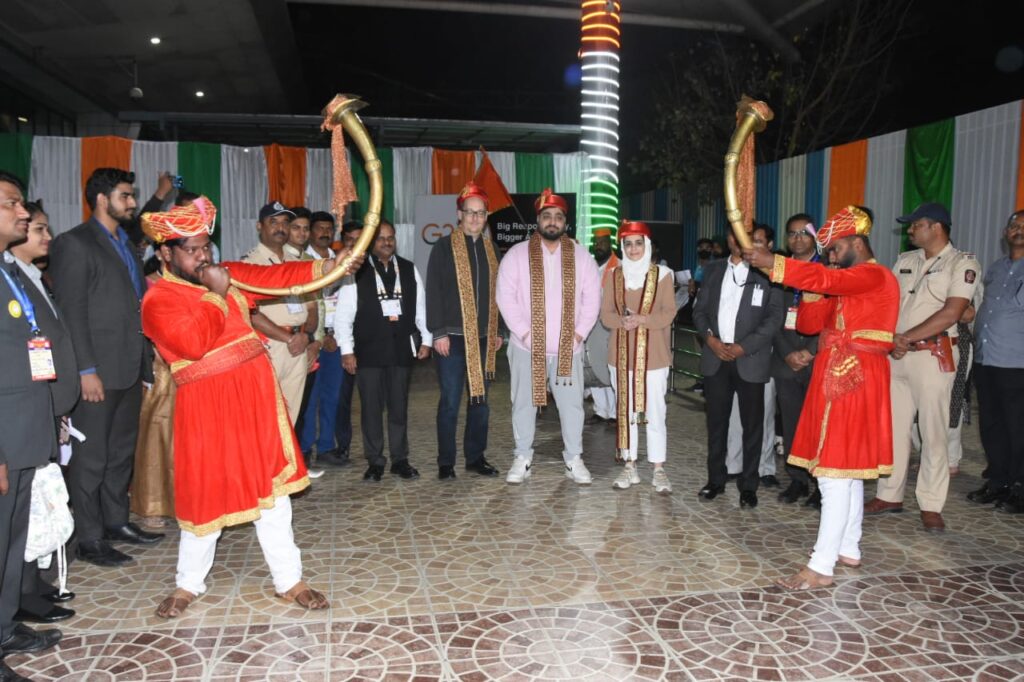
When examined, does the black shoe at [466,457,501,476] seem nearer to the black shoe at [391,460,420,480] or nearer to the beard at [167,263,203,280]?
the black shoe at [391,460,420,480]

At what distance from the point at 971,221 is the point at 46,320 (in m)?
8.35

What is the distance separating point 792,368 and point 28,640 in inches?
159

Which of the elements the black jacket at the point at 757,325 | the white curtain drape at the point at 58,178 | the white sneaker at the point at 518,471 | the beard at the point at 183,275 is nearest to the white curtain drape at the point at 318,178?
the white curtain drape at the point at 58,178

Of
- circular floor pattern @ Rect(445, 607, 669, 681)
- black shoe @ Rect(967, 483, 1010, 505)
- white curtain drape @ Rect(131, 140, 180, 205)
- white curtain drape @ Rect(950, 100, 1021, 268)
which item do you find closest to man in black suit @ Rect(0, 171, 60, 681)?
circular floor pattern @ Rect(445, 607, 669, 681)

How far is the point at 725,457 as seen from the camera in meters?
4.78

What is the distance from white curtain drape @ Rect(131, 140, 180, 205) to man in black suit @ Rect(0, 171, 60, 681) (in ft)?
31.2

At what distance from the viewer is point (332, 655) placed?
281 centimetres

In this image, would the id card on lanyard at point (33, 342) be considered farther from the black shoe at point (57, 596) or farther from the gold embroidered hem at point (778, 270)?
the gold embroidered hem at point (778, 270)

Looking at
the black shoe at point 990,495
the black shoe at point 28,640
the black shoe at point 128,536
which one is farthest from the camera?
the black shoe at point 990,495

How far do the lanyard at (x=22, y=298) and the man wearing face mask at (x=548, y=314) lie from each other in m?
2.79

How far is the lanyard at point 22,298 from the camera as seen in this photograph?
274 centimetres

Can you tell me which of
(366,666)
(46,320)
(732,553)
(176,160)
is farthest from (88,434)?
(176,160)

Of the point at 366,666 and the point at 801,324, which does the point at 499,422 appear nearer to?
the point at 801,324

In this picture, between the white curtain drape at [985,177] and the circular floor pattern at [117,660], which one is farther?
the white curtain drape at [985,177]
